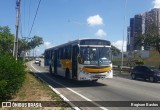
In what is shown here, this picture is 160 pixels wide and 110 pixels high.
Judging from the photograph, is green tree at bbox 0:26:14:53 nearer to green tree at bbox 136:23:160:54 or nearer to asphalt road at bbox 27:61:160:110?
green tree at bbox 136:23:160:54

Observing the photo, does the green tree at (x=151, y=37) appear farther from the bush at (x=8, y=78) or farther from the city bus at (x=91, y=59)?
the bush at (x=8, y=78)

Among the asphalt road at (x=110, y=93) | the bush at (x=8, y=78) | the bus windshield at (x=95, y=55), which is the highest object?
the bus windshield at (x=95, y=55)

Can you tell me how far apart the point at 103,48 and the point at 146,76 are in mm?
9918

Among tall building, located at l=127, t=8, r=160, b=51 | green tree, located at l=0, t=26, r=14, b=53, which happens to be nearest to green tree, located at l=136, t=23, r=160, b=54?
tall building, located at l=127, t=8, r=160, b=51

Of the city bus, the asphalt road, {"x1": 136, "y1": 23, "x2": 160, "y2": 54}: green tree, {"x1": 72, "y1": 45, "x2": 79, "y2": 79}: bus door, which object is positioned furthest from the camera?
{"x1": 136, "y1": 23, "x2": 160, "y2": 54}: green tree

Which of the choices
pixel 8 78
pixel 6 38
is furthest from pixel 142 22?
pixel 8 78

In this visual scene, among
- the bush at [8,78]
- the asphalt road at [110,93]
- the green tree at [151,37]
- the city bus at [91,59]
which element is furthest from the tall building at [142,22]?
the bush at [8,78]

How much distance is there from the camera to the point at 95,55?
21812 mm

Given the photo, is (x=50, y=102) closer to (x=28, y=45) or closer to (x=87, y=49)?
(x=87, y=49)

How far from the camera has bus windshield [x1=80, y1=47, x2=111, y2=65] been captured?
2178cm

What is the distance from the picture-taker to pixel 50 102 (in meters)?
13.7

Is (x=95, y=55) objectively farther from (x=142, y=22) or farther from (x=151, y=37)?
(x=142, y=22)

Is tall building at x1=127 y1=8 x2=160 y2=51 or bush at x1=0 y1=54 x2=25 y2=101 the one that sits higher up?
tall building at x1=127 y1=8 x2=160 y2=51

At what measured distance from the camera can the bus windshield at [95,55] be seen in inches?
858
